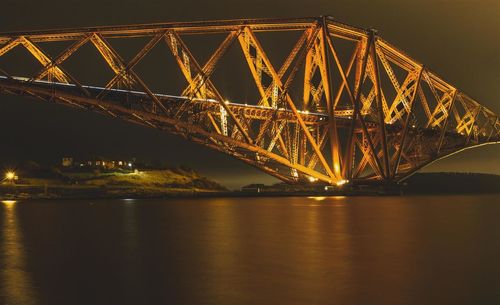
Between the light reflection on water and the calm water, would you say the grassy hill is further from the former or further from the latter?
the light reflection on water

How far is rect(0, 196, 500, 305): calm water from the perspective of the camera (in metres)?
12.7

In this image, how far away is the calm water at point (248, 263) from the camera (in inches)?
499

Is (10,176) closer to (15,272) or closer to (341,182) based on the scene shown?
(341,182)

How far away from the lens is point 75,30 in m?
51.1

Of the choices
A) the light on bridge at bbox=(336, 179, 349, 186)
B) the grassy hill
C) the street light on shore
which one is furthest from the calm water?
the street light on shore

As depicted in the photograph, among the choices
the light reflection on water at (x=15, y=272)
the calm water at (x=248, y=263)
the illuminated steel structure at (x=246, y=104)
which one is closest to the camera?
the light reflection on water at (x=15, y=272)

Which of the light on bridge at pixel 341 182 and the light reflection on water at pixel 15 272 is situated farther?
the light on bridge at pixel 341 182

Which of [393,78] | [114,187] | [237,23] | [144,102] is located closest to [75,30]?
[144,102]

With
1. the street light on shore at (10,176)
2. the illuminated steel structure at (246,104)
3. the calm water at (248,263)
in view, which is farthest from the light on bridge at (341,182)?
the street light on shore at (10,176)

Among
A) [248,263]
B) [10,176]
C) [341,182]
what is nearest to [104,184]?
[10,176]

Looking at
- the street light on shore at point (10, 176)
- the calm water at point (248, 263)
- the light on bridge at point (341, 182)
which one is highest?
the street light on shore at point (10, 176)

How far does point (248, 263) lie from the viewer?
1661cm

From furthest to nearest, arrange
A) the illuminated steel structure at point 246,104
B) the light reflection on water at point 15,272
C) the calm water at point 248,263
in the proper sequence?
the illuminated steel structure at point 246,104 → the calm water at point 248,263 → the light reflection on water at point 15,272

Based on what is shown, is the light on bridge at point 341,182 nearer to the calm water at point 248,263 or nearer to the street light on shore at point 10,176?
the calm water at point 248,263
